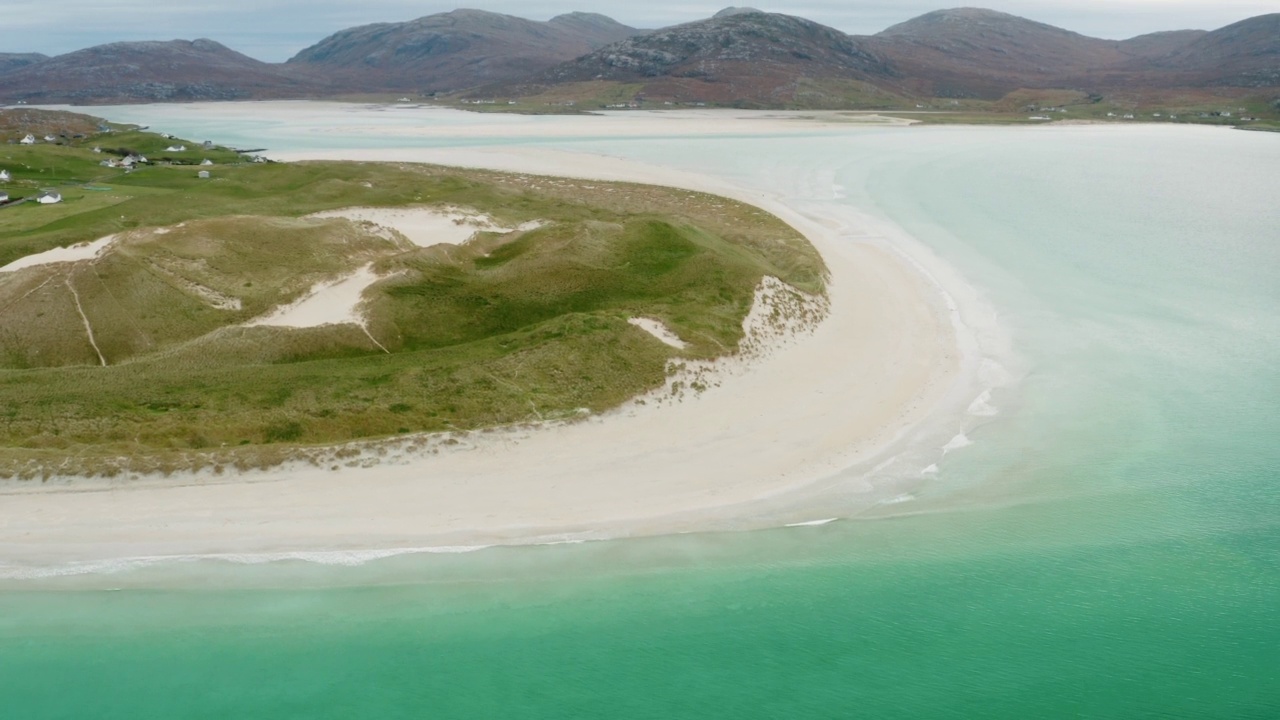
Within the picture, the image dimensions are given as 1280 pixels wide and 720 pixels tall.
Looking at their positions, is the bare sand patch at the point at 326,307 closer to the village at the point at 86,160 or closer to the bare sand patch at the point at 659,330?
the bare sand patch at the point at 659,330

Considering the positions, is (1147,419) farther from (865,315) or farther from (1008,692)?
(1008,692)

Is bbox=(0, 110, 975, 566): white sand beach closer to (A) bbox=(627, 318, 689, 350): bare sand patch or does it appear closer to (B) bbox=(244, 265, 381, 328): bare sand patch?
(A) bbox=(627, 318, 689, 350): bare sand patch

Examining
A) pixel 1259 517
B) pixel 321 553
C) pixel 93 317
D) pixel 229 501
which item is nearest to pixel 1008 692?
pixel 1259 517

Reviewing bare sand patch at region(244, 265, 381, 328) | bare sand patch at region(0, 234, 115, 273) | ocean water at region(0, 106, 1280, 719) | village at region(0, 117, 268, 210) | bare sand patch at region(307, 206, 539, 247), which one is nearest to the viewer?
ocean water at region(0, 106, 1280, 719)

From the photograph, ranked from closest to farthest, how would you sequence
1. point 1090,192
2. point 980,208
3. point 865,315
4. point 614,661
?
point 614,661
point 865,315
point 980,208
point 1090,192

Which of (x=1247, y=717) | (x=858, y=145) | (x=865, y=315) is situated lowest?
(x=1247, y=717)

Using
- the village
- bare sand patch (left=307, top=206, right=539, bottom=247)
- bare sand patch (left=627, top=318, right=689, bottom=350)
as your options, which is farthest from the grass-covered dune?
the village

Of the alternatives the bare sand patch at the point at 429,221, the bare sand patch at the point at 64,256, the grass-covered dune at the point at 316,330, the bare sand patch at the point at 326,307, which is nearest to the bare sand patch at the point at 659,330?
the grass-covered dune at the point at 316,330
